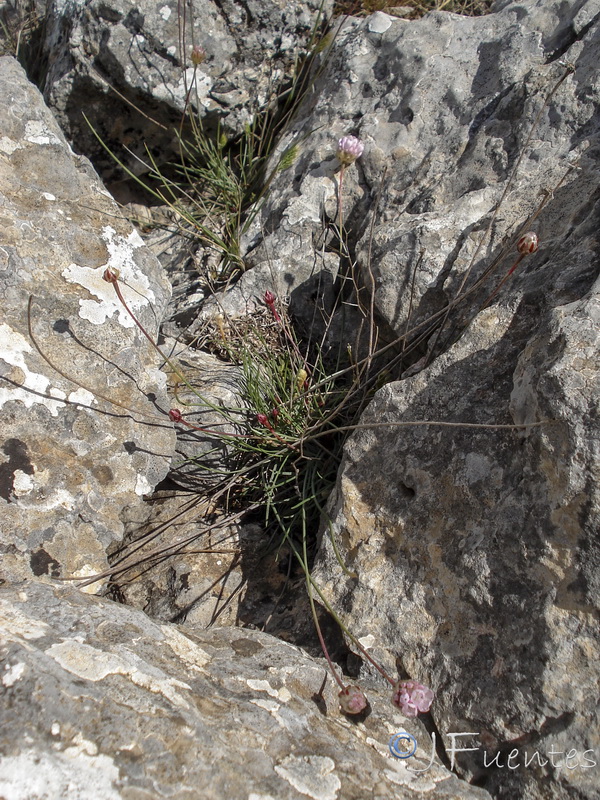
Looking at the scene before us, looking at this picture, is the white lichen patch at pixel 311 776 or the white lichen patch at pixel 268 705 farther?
the white lichen patch at pixel 268 705

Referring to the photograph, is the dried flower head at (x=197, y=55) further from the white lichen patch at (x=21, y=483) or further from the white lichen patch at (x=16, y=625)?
the white lichen patch at (x=16, y=625)

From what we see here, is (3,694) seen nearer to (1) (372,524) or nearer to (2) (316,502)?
(1) (372,524)

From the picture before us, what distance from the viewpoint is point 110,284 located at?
2395 mm

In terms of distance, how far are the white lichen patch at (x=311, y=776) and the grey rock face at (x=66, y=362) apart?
1078 mm

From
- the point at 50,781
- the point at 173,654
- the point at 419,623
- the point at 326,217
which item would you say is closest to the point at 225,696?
the point at 173,654

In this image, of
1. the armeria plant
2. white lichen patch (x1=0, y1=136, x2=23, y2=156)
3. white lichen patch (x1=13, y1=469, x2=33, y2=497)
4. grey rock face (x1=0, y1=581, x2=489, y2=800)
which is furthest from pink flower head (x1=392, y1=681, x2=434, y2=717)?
white lichen patch (x1=0, y1=136, x2=23, y2=156)

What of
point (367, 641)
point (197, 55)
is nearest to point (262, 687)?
point (367, 641)

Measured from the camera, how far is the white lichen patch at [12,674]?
116 cm

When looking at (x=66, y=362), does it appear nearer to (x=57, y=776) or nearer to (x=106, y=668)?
(x=106, y=668)

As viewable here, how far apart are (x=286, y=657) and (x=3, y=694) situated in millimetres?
710

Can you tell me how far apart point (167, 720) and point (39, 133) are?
7.79 feet

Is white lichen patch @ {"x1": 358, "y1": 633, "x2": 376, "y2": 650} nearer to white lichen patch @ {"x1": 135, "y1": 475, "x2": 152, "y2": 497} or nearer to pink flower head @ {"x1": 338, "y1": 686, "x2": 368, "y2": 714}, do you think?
pink flower head @ {"x1": 338, "y1": 686, "x2": 368, "y2": 714}

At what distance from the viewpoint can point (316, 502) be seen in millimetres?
2150

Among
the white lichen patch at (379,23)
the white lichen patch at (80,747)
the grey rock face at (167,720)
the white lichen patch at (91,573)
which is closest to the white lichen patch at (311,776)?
the grey rock face at (167,720)
